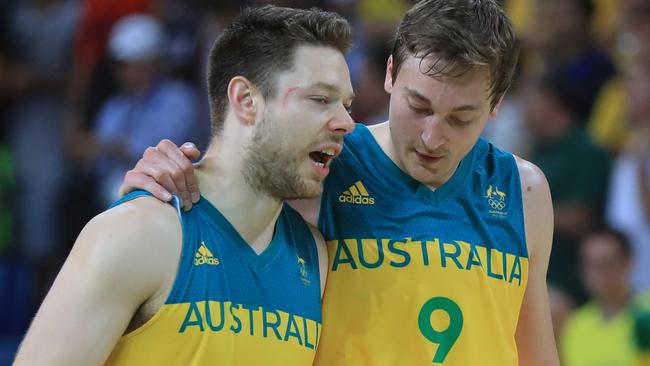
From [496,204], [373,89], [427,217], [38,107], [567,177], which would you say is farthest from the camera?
[38,107]

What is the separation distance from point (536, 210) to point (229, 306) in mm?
1284

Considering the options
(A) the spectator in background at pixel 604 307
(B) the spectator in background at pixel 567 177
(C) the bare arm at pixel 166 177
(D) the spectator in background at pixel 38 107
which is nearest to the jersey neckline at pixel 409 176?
(C) the bare arm at pixel 166 177

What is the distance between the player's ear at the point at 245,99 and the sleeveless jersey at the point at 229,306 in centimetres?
31

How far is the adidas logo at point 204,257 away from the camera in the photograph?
3.92 meters

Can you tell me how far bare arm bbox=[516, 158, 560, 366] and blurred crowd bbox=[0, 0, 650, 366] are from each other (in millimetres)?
2740

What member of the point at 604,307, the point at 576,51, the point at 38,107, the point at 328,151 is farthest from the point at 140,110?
the point at 328,151

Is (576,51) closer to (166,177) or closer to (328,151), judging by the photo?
(328,151)

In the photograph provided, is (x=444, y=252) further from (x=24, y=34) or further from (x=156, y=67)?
(x=24, y=34)

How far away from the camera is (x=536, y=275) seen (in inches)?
180

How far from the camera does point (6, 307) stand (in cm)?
981

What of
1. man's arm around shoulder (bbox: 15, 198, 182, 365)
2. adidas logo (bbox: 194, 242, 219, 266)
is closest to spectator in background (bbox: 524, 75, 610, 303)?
adidas logo (bbox: 194, 242, 219, 266)

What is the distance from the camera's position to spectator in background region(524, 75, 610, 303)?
8.38 m

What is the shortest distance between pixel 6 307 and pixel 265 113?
6300 millimetres

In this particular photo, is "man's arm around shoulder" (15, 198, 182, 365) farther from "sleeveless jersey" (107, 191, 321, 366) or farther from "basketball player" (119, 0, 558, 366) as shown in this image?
"basketball player" (119, 0, 558, 366)
